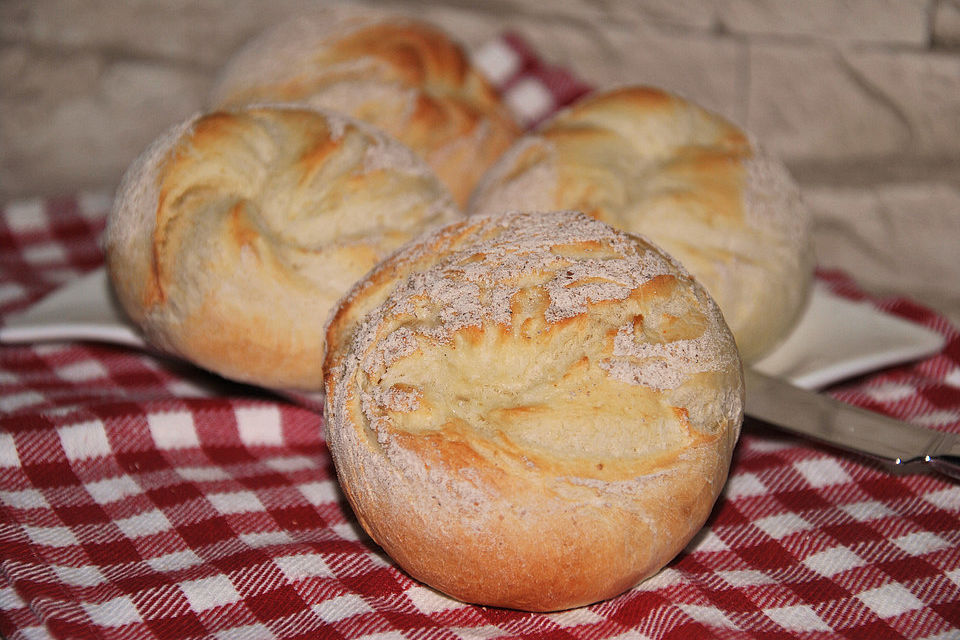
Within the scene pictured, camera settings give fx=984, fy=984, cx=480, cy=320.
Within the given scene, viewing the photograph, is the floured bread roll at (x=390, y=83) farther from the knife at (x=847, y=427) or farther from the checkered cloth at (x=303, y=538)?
the knife at (x=847, y=427)

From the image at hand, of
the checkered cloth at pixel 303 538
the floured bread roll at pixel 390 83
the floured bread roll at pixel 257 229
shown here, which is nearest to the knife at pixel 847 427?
the checkered cloth at pixel 303 538

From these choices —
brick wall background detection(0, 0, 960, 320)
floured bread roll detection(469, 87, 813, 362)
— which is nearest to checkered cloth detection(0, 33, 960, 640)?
floured bread roll detection(469, 87, 813, 362)

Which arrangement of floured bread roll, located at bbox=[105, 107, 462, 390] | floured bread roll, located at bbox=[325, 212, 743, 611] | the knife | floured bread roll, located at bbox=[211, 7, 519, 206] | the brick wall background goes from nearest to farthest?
floured bread roll, located at bbox=[325, 212, 743, 611]
the knife
floured bread roll, located at bbox=[105, 107, 462, 390]
floured bread roll, located at bbox=[211, 7, 519, 206]
the brick wall background

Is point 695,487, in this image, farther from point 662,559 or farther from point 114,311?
point 114,311

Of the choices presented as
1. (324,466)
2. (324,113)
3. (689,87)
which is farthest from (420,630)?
(689,87)

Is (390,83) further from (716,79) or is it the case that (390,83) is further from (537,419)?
(537,419)

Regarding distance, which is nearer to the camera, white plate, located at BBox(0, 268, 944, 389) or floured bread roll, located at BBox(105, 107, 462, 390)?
floured bread roll, located at BBox(105, 107, 462, 390)

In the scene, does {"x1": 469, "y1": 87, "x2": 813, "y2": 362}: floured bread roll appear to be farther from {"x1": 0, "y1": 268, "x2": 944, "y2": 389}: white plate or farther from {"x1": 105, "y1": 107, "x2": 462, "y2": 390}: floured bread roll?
{"x1": 105, "y1": 107, "x2": 462, "y2": 390}: floured bread roll

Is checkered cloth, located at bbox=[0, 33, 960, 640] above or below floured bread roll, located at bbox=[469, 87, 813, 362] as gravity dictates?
below
